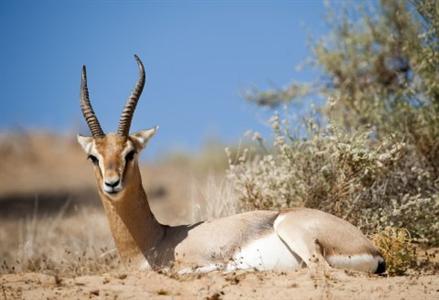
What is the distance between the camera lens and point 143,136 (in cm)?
878

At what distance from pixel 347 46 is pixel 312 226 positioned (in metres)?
7.10

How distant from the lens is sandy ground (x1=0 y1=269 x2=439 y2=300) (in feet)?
21.7

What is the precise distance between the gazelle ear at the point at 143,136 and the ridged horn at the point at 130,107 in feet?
0.44

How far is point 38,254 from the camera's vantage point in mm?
11852

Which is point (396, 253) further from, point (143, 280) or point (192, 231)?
point (143, 280)

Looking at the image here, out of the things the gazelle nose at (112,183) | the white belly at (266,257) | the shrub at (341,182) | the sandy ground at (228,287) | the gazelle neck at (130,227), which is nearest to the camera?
the sandy ground at (228,287)

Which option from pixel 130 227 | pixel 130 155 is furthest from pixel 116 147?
pixel 130 227

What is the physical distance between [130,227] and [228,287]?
1968mm

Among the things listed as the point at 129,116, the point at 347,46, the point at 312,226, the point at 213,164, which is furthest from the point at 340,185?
the point at 213,164

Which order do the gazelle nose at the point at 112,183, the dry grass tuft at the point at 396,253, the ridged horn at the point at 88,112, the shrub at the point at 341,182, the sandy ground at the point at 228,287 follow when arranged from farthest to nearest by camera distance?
1. the shrub at the point at 341,182
2. the ridged horn at the point at 88,112
3. the dry grass tuft at the point at 396,253
4. the gazelle nose at the point at 112,183
5. the sandy ground at the point at 228,287

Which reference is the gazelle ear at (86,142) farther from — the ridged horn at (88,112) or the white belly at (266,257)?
the white belly at (266,257)

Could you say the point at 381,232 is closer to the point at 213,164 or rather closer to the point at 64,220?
the point at 64,220

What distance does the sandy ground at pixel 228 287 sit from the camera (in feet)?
21.7

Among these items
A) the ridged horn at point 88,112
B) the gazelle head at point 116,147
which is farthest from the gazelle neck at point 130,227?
the ridged horn at point 88,112
